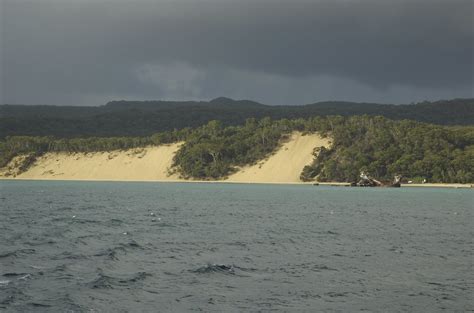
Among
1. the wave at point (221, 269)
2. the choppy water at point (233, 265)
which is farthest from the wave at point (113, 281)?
the wave at point (221, 269)

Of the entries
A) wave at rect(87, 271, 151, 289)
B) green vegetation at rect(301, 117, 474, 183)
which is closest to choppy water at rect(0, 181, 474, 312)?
wave at rect(87, 271, 151, 289)

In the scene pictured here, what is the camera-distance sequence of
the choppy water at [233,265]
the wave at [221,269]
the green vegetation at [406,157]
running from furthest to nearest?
the green vegetation at [406,157], the wave at [221,269], the choppy water at [233,265]

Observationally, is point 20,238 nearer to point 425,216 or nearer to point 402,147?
point 425,216

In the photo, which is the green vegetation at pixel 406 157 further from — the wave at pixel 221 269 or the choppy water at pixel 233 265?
the wave at pixel 221 269

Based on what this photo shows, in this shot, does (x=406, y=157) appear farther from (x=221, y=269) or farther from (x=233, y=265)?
(x=221, y=269)

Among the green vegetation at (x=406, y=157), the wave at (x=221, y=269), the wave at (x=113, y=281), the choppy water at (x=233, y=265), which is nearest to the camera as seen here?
the choppy water at (x=233, y=265)

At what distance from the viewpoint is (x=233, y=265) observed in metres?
33.2

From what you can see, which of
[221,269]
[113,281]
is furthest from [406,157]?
[113,281]

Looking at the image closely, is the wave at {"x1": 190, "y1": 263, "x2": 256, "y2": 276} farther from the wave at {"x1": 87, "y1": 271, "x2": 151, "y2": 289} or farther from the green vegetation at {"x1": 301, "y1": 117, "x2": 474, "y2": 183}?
the green vegetation at {"x1": 301, "y1": 117, "x2": 474, "y2": 183}

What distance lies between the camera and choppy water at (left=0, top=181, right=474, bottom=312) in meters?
25.3

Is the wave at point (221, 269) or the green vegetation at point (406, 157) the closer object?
the wave at point (221, 269)

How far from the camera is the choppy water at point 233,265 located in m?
25.3

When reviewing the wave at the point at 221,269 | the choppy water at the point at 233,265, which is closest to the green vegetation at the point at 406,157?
the choppy water at the point at 233,265

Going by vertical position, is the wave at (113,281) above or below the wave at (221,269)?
above
